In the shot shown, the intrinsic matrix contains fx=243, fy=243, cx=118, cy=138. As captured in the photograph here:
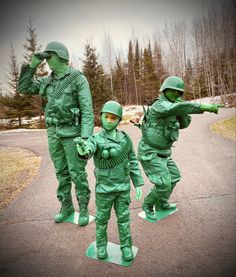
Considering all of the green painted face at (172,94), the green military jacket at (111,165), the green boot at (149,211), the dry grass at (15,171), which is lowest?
the green boot at (149,211)

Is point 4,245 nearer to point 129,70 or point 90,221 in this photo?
point 90,221

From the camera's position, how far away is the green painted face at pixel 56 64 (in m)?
3.30

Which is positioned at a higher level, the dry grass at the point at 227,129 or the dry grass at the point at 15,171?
the dry grass at the point at 227,129

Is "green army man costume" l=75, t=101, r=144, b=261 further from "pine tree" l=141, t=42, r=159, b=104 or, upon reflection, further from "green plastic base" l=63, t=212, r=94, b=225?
"pine tree" l=141, t=42, r=159, b=104

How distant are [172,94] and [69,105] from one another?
56.4 inches

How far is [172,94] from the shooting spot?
336cm

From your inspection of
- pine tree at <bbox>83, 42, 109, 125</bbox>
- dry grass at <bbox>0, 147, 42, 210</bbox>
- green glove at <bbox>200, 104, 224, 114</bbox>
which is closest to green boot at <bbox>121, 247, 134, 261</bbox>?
green glove at <bbox>200, 104, 224, 114</bbox>

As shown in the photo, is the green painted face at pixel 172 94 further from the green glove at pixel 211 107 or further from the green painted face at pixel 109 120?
the green painted face at pixel 109 120

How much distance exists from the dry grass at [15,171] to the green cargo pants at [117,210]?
8.32 ft

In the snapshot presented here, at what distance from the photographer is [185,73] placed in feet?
113

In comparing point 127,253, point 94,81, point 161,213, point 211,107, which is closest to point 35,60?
point 211,107

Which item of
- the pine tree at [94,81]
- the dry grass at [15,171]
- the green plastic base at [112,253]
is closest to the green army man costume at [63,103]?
the green plastic base at [112,253]

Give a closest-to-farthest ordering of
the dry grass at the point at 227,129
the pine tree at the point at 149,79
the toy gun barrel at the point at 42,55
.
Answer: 1. the toy gun barrel at the point at 42,55
2. the dry grass at the point at 227,129
3. the pine tree at the point at 149,79

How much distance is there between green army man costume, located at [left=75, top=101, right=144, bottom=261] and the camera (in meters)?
2.56
